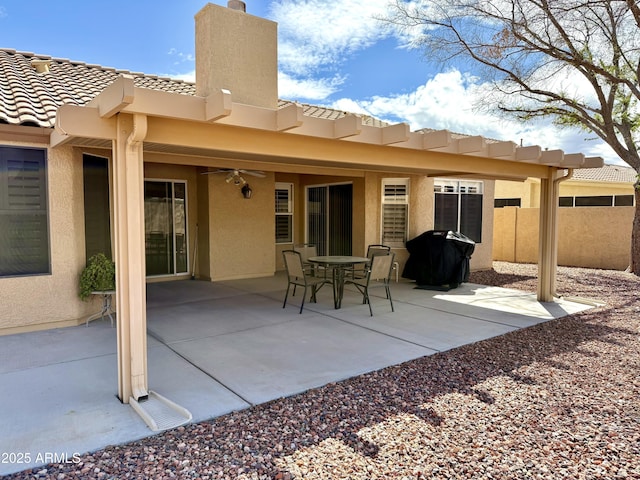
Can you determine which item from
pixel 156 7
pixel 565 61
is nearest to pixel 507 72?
pixel 565 61

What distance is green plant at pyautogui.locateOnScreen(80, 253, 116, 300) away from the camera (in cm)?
653

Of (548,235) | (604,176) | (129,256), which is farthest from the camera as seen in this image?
(604,176)

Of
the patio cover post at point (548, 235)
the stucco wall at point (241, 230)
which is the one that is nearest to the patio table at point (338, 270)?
the stucco wall at point (241, 230)

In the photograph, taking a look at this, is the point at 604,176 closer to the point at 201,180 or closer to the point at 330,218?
the point at 330,218

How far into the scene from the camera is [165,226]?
10891 mm

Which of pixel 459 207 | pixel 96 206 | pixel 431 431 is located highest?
pixel 459 207

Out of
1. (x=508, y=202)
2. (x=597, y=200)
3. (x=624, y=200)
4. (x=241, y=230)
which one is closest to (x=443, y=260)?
(x=241, y=230)

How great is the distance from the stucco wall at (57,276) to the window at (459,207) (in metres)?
8.93

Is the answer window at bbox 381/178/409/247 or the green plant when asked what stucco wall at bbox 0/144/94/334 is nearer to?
the green plant

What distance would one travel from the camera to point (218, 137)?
454cm

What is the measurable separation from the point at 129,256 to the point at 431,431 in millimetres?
3094

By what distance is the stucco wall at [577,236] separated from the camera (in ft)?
45.5

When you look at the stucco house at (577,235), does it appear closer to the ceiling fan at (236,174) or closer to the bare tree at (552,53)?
the bare tree at (552,53)

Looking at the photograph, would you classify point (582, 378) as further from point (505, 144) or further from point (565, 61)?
point (565, 61)
